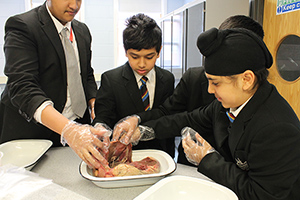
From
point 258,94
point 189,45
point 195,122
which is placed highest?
point 189,45

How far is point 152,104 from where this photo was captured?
1642 millimetres

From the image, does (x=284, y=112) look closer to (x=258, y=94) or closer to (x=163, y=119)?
(x=258, y=94)

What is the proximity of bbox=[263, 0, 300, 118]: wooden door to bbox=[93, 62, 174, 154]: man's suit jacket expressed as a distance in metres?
1.06

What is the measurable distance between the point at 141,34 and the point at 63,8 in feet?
1.52

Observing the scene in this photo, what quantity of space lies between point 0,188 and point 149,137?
32.7 inches

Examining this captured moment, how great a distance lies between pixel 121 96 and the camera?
5.23ft

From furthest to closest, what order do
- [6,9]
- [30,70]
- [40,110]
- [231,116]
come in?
[6,9]
[30,70]
[40,110]
[231,116]

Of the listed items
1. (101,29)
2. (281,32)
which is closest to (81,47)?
(281,32)

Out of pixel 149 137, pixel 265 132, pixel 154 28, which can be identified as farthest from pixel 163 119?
pixel 265 132

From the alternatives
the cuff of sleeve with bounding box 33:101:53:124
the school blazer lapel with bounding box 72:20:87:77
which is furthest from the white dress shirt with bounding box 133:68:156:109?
the cuff of sleeve with bounding box 33:101:53:124

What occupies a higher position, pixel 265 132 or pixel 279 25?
pixel 279 25

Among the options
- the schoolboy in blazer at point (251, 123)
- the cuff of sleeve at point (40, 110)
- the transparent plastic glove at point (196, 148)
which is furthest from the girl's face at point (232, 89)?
the cuff of sleeve at point (40, 110)

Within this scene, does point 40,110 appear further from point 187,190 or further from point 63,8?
point 187,190

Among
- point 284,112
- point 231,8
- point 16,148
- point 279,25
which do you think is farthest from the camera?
point 231,8
